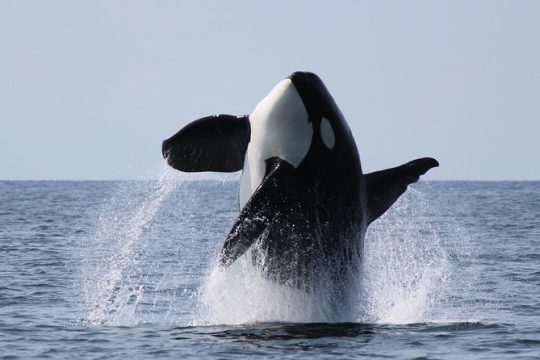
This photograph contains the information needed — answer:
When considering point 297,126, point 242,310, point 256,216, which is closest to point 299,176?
point 297,126

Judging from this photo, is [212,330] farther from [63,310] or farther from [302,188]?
[63,310]

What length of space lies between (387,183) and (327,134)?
145 centimetres

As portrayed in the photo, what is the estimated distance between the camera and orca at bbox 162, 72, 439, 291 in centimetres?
1841

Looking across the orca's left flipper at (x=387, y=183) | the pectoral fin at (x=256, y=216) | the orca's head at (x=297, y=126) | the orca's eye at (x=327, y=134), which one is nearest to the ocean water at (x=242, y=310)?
the pectoral fin at (x=256, y=216)

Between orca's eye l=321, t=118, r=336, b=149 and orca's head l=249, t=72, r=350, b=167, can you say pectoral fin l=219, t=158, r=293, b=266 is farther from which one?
orca's eye l=321, t=118, r=336, b=149

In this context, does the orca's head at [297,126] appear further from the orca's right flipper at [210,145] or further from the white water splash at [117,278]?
the white water splash at [117,278]

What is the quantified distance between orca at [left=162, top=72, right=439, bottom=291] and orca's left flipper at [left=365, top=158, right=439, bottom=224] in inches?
0.6

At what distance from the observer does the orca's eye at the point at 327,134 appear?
1852 centimetres

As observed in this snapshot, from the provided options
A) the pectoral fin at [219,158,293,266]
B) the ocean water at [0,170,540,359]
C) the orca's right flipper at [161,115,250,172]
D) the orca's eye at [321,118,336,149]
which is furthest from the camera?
the orca's right flipper at [161,115,250,172]

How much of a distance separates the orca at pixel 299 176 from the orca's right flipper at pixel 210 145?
15mm

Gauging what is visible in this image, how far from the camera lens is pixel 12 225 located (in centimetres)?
5009

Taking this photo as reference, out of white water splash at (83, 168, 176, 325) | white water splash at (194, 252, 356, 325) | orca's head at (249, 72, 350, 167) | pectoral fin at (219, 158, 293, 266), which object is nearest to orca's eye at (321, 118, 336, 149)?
orca's head at (249, 72, 350, 167)

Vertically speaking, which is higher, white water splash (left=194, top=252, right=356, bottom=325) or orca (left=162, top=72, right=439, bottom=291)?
orca (left=162, top=72, right=439, bottom=291)

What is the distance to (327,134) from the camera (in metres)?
18.5
